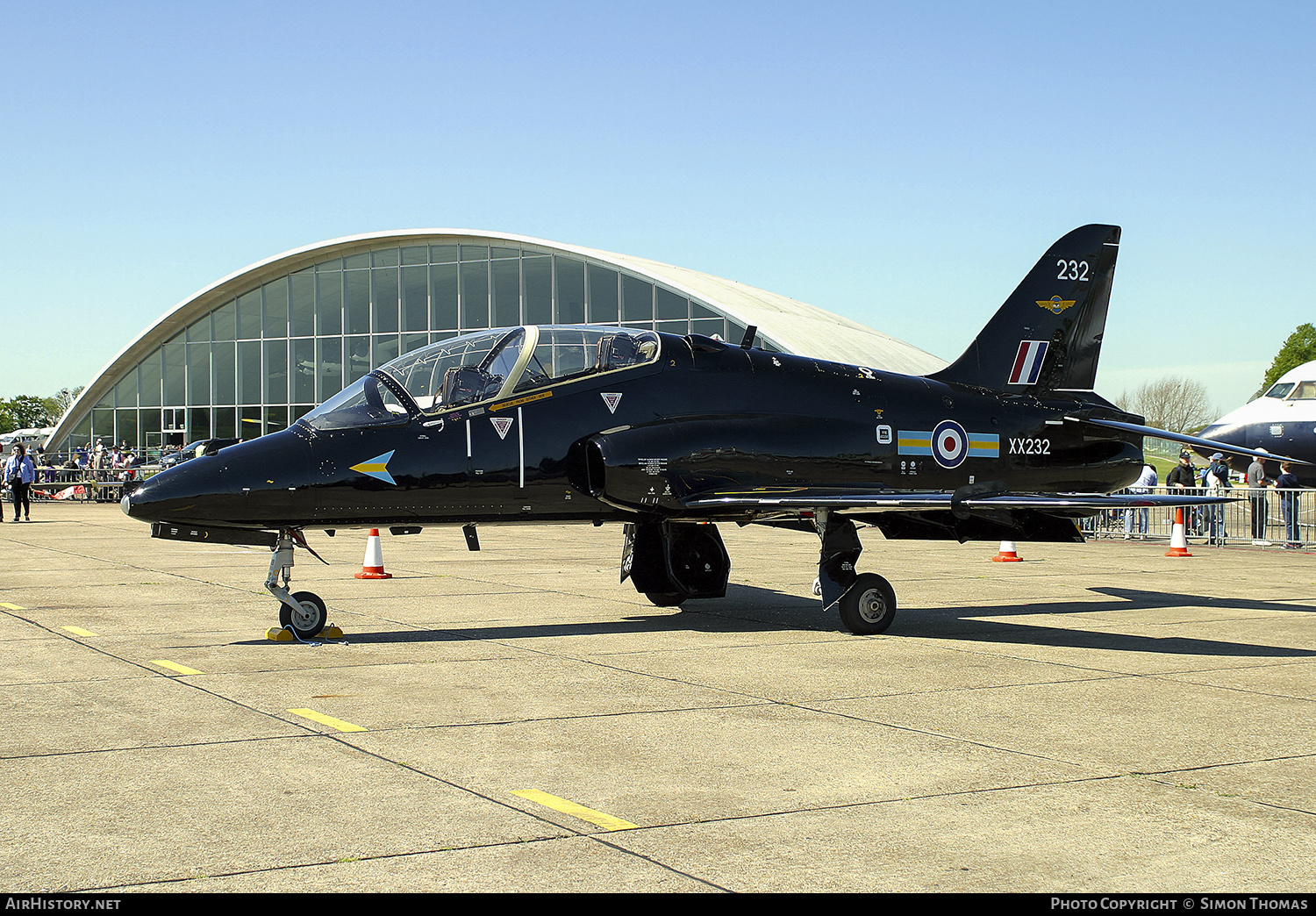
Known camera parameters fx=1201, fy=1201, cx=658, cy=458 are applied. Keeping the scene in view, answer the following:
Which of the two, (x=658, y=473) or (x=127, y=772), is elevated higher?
(x=658, y=473)

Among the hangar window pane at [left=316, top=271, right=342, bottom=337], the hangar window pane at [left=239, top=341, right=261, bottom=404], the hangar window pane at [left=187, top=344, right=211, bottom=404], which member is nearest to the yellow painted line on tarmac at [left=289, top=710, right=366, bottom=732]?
the hangar window pane at [left=316, top=271, right=342, bottom=337]

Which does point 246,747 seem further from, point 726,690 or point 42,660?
point 42,660

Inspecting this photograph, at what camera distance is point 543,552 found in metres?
21.0

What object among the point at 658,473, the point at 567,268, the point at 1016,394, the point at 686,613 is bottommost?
the point at 686,613

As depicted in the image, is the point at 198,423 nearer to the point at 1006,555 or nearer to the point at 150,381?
the point at 150,381

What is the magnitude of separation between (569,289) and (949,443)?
113 feet

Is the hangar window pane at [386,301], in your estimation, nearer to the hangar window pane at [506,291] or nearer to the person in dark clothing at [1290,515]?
the hangar window pane at [506,291]

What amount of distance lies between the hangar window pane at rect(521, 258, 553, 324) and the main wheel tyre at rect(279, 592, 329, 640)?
36391mm

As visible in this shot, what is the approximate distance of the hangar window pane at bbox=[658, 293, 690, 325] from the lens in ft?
146

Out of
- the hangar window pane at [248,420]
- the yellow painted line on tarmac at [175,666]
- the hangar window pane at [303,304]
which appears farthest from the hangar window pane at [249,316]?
the yellow painted line on tarmac at [175,666]

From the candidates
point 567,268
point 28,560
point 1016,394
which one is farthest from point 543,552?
point 567,268

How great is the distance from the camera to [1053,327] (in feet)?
45.1

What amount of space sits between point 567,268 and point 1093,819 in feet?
138

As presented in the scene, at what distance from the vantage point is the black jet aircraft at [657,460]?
10117 mm
